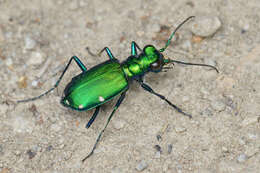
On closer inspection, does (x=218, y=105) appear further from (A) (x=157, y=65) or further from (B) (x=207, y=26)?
(B) (x=207, y=26)

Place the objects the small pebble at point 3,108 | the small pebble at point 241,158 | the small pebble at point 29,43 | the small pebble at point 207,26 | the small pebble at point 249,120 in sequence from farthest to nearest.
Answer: the small pebble at point 29,43 → the small pebble at point 207,26 → the small pebble at point 3,108 → the small pebble at point 249,120 → the small pebble at point 241,158

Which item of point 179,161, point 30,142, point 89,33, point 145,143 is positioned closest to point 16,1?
point 89,33

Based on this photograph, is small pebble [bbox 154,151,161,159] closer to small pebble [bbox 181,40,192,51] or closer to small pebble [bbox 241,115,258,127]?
small pebble [bbox 241,115,258,127]

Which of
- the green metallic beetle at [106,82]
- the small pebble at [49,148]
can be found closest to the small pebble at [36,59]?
the green metallic beetle at [106,82]

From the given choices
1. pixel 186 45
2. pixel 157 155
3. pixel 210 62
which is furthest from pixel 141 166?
pixel 186 45

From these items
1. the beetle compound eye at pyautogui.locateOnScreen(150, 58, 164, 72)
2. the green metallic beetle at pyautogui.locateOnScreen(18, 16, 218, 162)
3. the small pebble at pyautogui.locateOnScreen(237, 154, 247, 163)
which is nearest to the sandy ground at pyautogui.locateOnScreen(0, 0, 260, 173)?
the small pebble at pyautogui.locateOnScreen(237, 154, 247, 163)

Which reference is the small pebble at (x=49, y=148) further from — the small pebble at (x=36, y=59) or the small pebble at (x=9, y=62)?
the small pebble at (x=9, y=62)

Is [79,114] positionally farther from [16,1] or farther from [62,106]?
[16,1]
